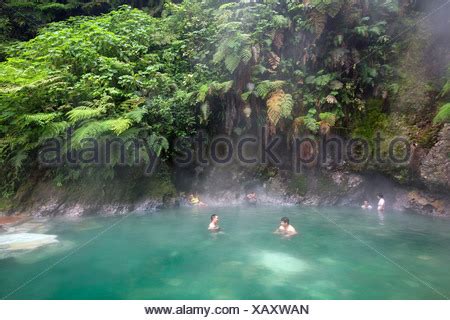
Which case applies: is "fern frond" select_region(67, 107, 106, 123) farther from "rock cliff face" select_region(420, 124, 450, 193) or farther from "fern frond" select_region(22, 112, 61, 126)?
"rock cliff face" select_region(420, 124, 450, 193)

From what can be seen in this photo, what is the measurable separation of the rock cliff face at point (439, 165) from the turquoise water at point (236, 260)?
1019 mm

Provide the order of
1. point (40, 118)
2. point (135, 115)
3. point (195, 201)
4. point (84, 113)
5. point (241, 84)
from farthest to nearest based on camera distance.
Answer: point (195, 201)
point (241, 84)
point (135, 115)
point (84, 113)
point (40, 118)

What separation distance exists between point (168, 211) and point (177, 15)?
885cm

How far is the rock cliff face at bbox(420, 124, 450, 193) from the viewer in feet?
30.6

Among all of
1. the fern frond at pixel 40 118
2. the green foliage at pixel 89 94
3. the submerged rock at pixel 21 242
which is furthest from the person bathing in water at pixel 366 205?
the fern frond at pixel 40 118

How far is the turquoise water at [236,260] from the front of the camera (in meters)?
5.41

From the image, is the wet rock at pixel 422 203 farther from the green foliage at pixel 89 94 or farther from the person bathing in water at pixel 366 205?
the green foliage at pixel 89 94

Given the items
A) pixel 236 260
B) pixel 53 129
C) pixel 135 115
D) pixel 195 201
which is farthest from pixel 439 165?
pixel 53 129

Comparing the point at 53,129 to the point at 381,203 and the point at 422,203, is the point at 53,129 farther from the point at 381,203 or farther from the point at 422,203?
the point at 422,203

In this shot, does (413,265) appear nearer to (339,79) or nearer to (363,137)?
(363,137)

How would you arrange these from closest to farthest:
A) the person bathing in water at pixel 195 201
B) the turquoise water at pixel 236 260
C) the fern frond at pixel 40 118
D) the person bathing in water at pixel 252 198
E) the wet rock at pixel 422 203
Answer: the turquoise water at pixel 236 260 → the fern frond at pixel 40 118 → the wet rock at pixel 422 203 → the person bathing in water at pixel 195 201 → the person bathing in water at pixel 252 198

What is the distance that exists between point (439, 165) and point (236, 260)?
657cm

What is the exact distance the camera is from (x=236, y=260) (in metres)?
6.89

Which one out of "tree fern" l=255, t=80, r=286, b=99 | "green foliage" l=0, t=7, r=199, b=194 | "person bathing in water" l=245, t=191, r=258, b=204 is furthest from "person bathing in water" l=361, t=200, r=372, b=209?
"green foliage" l=0, t=7, r=199, b=194
